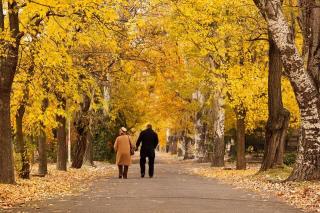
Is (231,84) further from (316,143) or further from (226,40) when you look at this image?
(316,143)

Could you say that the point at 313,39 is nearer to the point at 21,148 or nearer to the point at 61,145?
the point at 21,148

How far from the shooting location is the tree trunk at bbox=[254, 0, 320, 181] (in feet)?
59.4

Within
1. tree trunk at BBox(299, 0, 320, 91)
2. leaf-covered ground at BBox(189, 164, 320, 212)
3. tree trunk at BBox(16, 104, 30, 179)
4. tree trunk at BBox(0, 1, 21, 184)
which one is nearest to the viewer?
leaf-covered ground at BBox(189, 164, 320, 212)

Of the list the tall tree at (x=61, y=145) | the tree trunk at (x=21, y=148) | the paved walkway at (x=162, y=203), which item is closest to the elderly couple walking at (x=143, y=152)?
the tree trunk at (x=21, y=148)

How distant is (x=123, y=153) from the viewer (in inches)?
956

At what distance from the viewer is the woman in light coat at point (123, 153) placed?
2412 centimetres

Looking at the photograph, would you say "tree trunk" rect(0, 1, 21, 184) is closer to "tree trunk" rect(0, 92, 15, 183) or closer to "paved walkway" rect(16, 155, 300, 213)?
"tree trunk" rect(0, 92, 15, 183)

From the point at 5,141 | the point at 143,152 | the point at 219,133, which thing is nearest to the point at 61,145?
the point at 143,152

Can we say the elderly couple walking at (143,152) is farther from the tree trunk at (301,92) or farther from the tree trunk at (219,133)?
the tree trunk at (219,133)

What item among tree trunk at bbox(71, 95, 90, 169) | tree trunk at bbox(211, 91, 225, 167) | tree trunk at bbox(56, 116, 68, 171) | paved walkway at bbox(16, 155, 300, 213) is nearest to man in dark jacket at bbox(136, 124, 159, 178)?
tree trunk at bbox(56, 116, 68, 171)

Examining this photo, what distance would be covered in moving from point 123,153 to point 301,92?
830 cm

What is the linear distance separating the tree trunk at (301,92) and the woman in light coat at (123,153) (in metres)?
7.27

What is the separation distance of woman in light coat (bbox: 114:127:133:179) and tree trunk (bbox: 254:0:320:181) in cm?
727

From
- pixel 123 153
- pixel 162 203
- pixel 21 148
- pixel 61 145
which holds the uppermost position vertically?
pixel 61 145
